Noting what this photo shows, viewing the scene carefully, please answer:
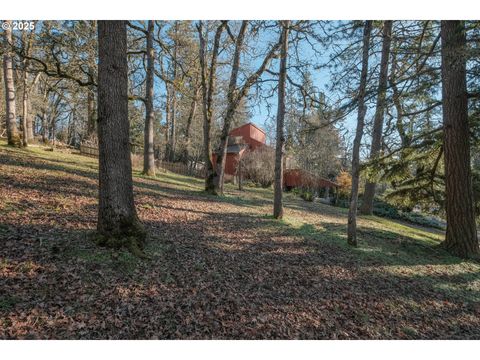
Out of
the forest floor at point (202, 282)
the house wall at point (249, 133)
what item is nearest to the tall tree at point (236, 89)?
the forest floor at point (202, 282)

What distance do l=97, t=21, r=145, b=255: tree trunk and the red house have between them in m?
25.7

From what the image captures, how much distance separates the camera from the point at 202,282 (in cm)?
403

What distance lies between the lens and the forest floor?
2971mm

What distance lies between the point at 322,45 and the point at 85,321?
8.60 metres

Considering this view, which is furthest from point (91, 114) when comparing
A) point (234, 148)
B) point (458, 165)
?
point (458, 165)

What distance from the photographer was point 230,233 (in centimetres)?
662

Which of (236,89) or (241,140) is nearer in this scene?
(236,89)

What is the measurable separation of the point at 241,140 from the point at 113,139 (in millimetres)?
28616

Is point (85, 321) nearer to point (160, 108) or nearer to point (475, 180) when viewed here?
point (475, 180)

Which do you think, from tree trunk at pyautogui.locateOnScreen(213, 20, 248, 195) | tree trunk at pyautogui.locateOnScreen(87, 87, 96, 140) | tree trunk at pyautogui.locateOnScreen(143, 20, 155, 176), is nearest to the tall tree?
tree trunk at pyautogui.locateOnScreen(213, 20, 248, 195)

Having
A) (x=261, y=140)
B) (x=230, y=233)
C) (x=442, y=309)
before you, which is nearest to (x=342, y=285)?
(x=442, y=309)

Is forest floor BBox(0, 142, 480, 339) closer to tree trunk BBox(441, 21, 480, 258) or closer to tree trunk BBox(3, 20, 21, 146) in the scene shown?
tree trunk BBox(441, 21, 480, 258)

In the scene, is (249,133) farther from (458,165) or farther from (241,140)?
(458,165)

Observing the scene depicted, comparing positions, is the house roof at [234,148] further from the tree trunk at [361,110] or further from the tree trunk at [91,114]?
the tree trunk at [361,110]
